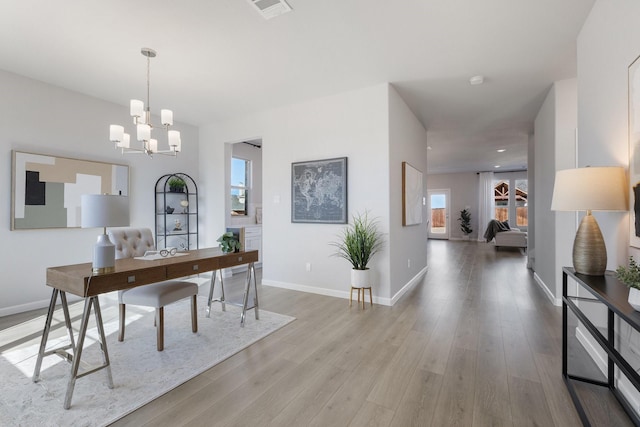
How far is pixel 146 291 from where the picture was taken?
2.41 metres

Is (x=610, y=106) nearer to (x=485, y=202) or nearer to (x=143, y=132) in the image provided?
(x=143, y=132)

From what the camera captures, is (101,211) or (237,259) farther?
(237,259)

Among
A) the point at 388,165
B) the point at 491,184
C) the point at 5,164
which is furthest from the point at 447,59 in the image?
the point at 491,184

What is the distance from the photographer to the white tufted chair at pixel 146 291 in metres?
2.35

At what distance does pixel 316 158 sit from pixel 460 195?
905 centimetres

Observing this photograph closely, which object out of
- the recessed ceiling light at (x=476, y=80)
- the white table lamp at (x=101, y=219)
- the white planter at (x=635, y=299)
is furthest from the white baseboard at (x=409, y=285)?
the white table lamp at (x=101, y=219)

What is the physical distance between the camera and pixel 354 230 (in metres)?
3.76

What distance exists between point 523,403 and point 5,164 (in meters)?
5.12

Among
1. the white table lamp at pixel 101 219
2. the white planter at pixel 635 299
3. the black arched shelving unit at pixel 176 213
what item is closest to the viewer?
the white planter at pixel 635 299

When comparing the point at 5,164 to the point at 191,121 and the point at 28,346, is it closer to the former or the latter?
the point at 28,346

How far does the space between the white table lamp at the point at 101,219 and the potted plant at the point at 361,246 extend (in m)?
2.30

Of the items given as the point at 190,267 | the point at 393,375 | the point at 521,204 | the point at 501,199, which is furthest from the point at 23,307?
the point at 521,204

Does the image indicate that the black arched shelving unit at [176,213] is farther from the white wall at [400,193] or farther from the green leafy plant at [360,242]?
the white wall at [400,193]

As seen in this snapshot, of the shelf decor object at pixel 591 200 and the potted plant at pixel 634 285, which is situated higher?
the shelf decor object at pixel 591 200
